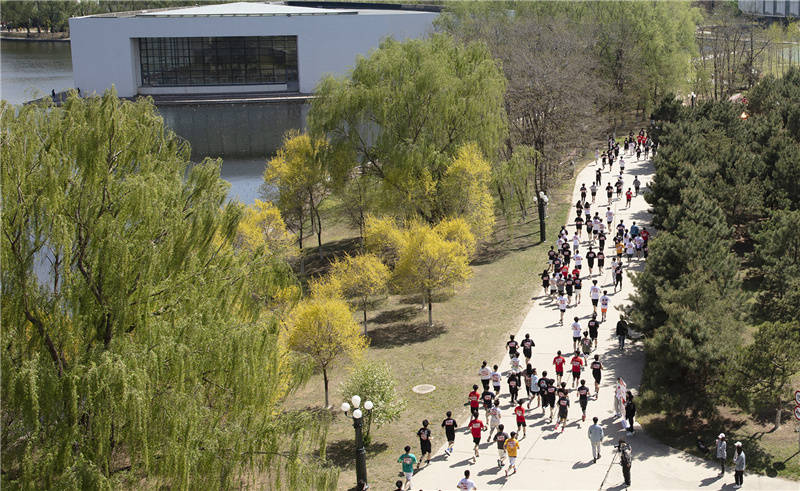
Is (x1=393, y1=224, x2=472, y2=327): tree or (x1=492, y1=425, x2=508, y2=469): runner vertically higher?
(x1=393, y1=224, x2=472, y2=327): tree

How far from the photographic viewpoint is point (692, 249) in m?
20.9

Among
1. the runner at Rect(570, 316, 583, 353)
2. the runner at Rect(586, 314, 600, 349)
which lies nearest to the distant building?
the runner at Rect(586, 314, 600, 349)

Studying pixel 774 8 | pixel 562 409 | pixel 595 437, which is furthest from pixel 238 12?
pixel 595 437

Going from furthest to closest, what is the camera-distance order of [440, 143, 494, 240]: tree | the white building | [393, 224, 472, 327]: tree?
the white building → [440, 143, 494, 240]: tree → [393, 224, 472, 327]: tree

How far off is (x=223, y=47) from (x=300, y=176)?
54364mm

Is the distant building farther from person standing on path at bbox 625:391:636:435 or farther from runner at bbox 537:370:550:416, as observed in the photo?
person standing on path at bbox 625:391:636:435

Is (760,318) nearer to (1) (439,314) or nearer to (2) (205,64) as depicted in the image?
(1) (439,314)

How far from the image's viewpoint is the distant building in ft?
362

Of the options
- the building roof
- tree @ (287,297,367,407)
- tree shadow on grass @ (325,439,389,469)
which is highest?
the building roof

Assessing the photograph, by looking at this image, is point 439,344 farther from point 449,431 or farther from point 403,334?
point 449,431

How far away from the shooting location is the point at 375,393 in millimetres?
18578

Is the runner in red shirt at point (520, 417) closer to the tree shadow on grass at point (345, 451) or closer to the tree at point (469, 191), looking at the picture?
the tree shadow on grass at point (345, 451)

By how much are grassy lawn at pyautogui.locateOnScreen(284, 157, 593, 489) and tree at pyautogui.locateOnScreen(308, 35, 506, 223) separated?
13.2ft

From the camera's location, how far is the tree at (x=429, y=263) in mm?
26156
